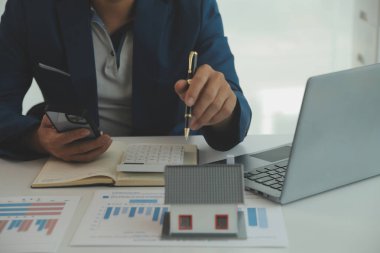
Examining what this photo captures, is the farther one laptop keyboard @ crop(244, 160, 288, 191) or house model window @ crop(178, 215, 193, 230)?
laptop keyboard @ crop(244, 160, 288, 191)

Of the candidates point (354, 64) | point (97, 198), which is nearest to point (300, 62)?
point (354, 64)

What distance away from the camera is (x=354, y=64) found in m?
2.44

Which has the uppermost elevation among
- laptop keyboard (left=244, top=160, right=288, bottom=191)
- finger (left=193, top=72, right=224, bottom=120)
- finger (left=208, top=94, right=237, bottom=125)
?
finger (left=193, top=72, right=224, bottom=120)

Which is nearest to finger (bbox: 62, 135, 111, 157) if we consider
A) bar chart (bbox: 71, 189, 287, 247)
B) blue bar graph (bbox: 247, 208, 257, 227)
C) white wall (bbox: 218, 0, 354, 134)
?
bar chart (bbox: 71, 189, 287, 247)

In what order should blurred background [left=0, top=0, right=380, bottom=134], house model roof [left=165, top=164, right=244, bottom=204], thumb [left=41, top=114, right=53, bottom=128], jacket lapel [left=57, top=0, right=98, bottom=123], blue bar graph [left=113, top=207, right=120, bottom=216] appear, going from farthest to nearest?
1. blurred background [left=0, top=0, right=380, bottom=134]
2. jacket lapel [left=57, top=0, right=98, bottom=123]
3. thumb [left=41, top=114, right=53, bottom=128]
4. blue bar graph [left=113, top=207, right=120, bottom=216]
5. house model roof [left=165, top=164, right=244, bottom=204]

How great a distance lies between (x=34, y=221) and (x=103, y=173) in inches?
6.9

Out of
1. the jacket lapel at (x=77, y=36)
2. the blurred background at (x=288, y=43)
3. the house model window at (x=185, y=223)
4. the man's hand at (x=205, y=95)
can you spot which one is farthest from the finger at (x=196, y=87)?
the blurred background at (x=288, y=43)

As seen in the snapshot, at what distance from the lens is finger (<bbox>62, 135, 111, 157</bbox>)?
99 cm

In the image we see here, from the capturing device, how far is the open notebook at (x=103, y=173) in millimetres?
928

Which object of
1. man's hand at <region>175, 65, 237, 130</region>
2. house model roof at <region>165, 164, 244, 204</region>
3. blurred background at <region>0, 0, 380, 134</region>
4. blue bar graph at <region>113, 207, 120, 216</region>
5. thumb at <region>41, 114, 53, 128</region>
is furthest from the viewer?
blurred background at <region>0, 0, 380, 134</region>

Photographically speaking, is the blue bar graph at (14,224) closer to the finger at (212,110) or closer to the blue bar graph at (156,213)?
the blue bar graph at (156,213)

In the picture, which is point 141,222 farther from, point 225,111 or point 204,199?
point 225,111

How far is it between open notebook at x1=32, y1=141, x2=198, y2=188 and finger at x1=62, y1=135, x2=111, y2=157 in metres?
0.03

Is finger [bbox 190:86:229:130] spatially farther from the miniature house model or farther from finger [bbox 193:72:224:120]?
the miniature house model
